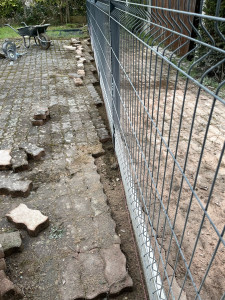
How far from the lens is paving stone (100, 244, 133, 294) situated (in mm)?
2190

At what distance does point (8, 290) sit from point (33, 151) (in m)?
2.08

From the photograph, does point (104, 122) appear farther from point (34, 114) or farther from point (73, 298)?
point (73, 298)

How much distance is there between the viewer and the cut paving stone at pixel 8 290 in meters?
2.03

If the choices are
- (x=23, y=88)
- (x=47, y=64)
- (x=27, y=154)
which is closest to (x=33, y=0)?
(x=47, y=64)

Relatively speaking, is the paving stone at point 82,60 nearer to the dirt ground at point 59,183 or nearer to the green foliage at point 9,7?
the dirt ground at point 59,183

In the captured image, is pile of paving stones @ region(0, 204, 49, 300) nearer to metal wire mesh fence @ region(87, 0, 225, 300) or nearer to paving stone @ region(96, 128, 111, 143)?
metal wire mesh fence @ region(87, 0, 225, 300)

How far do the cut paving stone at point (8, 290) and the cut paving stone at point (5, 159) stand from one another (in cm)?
170

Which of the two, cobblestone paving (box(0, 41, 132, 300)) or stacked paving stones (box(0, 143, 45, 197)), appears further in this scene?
stacked paving stones (box(0, 143, 45, 197))

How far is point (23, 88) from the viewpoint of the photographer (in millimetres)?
6371

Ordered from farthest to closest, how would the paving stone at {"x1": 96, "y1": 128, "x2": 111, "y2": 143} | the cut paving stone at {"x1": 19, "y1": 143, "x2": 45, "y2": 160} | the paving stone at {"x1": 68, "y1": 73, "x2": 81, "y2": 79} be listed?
1. the paving stone at {"x1": 68, "y1": 73, "x2": 81, "y2": 79}
2. the paving stone at {"x1": 96, "y1": 128, "x2": 111, "y2": 143}
3. the cut paving stone at {"x1": 19, "y1": 143, "x2": 45, "y2": 160}

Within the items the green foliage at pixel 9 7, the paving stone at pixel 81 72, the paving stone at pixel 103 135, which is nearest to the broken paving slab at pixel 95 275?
the paving stone at pixel 103 135

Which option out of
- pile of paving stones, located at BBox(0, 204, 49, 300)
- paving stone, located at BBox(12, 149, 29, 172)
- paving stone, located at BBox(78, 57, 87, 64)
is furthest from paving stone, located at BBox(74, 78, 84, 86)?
pile of paving stones, located at BBox(0, 204, 49, 300)

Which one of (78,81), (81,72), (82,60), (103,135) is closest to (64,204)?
(103,135)

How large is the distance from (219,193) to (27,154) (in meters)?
2.62
